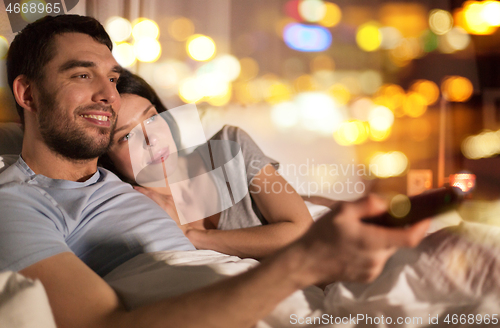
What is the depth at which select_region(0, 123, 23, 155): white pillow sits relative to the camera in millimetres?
931

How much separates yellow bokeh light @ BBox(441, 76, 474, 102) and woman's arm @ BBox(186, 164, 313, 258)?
6.22ft

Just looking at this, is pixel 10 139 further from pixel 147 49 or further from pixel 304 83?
pixel 304 83

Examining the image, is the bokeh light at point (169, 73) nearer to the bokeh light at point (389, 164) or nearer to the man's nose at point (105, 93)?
the man's nose at point (105, 93)

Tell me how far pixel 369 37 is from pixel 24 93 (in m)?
2.37

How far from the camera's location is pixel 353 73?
2.42 meters

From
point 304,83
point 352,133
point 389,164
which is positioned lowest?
point 389,164

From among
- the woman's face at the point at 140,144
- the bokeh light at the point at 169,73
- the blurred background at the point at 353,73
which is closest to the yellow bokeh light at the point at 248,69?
the blurred background at the point at 353,73

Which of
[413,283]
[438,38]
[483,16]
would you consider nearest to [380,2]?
[438,38]

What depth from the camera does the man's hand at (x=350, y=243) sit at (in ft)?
1.00

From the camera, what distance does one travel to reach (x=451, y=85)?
2252 millimetres

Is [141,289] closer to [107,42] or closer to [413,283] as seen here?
[413,283]

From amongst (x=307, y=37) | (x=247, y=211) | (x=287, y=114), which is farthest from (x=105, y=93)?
(x=307, y=37)

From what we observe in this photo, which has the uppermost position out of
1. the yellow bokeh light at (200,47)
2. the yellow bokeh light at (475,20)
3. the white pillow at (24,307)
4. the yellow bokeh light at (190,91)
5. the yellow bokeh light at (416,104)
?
the yellow bokeh light at (475,20)

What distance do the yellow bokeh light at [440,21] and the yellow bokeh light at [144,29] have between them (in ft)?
6.73
